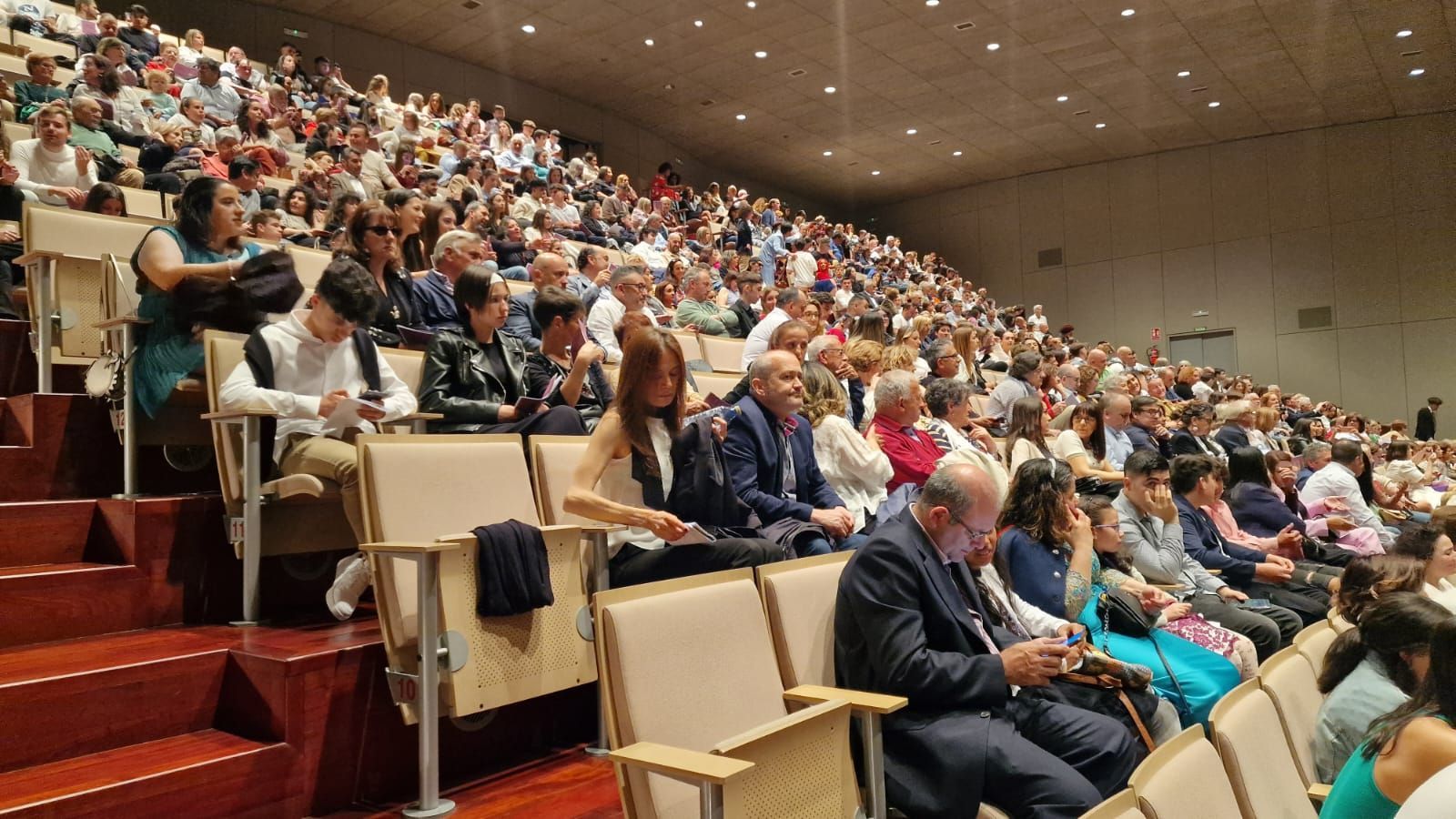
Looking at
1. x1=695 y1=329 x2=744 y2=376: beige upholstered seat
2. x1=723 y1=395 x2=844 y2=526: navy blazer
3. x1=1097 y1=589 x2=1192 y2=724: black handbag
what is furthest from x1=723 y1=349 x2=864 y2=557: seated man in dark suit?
x1=695 y1=329 x2=744 y2=376: beige upholstered seat

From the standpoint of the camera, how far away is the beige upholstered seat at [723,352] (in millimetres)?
5375

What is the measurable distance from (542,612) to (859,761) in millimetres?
824

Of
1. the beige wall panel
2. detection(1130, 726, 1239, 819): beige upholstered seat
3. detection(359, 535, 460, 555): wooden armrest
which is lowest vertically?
detection(1130, 726, 1239, 819): beige upholstered seat

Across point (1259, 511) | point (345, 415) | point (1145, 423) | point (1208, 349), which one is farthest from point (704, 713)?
point (1208, 349)

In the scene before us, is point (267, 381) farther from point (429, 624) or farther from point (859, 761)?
point (859, 761)

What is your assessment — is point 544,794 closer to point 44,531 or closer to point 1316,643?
point 44,531

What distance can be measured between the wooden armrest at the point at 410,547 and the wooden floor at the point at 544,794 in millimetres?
563

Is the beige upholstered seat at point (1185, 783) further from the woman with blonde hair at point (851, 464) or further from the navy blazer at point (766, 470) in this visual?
the woman with blonde hair at point (851, 464)

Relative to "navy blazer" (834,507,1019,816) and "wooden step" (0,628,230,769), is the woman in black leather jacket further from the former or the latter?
"navy blazer" (834,507,1019,816)

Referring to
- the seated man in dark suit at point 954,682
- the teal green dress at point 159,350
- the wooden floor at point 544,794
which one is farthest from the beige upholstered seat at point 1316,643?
the teal green dress at point 159,350

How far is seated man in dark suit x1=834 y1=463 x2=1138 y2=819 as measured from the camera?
1.90 metres

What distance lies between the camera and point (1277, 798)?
1739 mm

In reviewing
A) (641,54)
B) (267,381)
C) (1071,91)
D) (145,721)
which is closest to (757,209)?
(641,54)

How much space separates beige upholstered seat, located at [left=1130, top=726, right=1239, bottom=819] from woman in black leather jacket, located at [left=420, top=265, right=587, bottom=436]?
79.6 inches
